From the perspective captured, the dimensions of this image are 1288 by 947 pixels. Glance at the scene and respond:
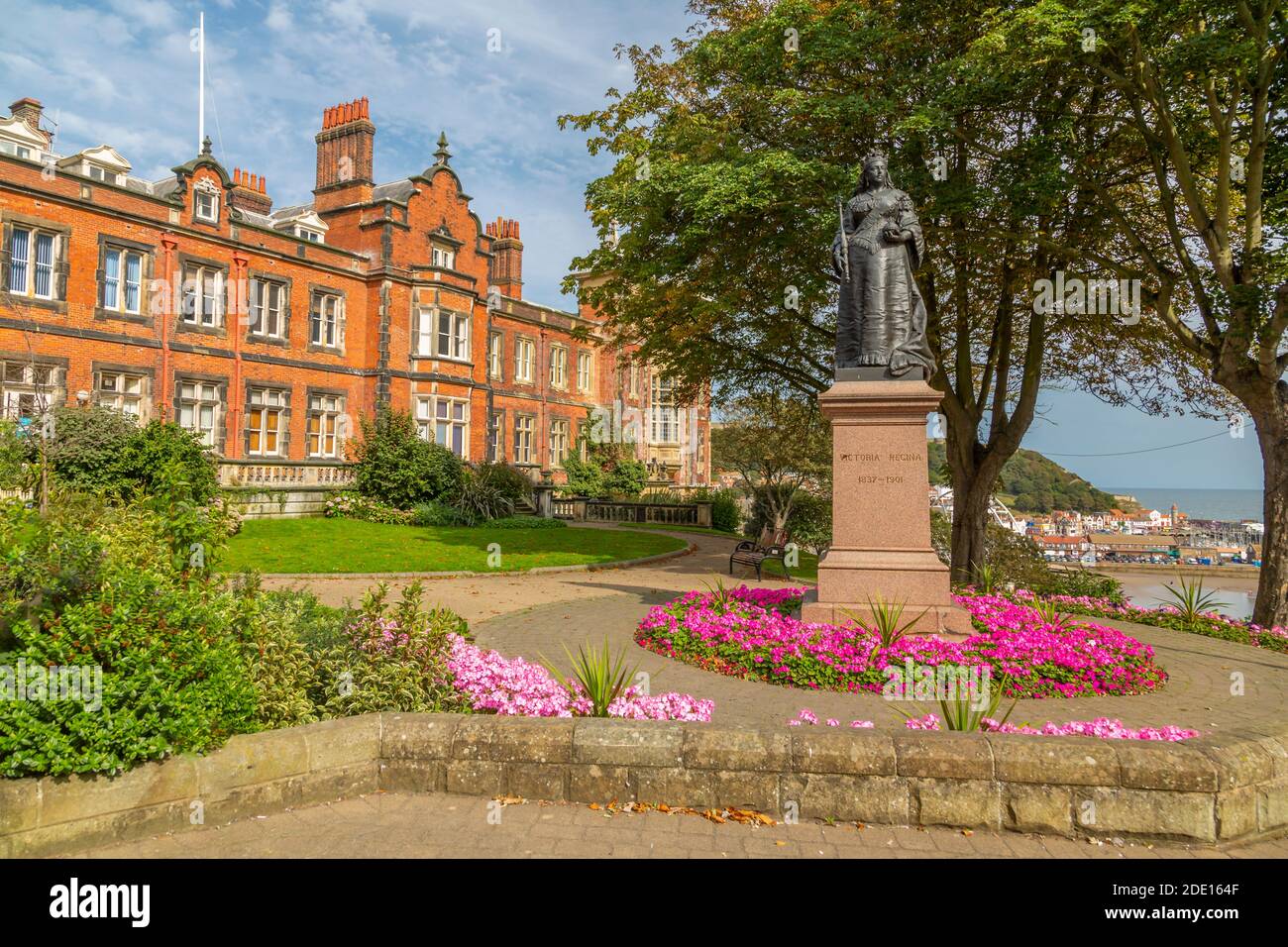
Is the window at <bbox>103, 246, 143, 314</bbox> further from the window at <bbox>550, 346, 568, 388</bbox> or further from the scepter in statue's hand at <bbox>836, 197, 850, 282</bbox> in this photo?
the scepter in statue's hand at <bbox>836, 197, 850, 282</bbox>

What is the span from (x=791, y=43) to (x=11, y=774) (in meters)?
15.3

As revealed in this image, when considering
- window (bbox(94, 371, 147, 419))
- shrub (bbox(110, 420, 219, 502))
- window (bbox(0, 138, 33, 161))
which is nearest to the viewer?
shrub (bbox(110, 420, 219, 502))

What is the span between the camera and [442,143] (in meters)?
37.4

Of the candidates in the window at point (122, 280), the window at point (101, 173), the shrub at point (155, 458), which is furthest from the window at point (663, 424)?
the shrub at point (155, 458)

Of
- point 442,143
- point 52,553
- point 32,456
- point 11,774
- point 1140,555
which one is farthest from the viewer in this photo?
point 1140,555

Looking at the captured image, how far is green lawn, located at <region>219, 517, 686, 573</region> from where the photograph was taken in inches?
624

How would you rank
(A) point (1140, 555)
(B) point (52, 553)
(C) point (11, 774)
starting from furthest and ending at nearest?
(A) point (1140, 555), (B) point (52, 553), (C) point (11, 774)

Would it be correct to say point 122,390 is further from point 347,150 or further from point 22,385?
point 347,150

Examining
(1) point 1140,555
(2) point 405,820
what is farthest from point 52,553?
(1) point 1140,555

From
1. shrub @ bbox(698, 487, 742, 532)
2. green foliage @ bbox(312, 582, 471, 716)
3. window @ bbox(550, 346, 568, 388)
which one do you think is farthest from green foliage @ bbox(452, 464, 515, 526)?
green foliage @ bbox(312, 582, 471, 716)

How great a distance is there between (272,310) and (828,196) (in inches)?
992

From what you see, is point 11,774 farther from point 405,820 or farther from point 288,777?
point 405,820

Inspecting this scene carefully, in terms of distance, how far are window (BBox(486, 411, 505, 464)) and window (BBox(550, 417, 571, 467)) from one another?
453 cm

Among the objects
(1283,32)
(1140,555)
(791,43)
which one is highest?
(791,43)
